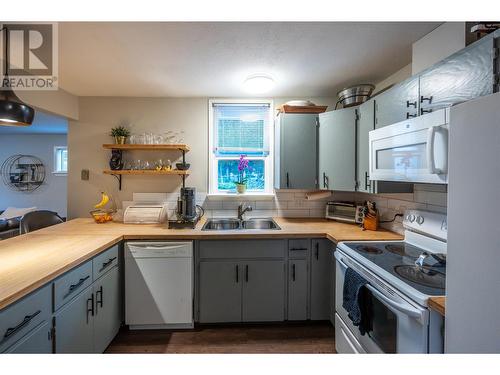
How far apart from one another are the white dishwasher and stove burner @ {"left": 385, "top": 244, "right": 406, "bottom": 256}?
1490mm

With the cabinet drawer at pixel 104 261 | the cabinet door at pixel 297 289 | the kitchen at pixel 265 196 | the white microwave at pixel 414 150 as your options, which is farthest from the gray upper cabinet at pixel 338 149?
the cabinet drawer at pixel 104 261

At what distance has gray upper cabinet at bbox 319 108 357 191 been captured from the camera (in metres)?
2.17

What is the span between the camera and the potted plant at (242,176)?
9.02 feet

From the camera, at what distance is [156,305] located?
2021mm

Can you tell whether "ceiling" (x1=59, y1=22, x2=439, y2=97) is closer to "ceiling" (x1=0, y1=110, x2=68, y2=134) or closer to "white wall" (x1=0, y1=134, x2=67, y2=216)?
"ceiling" (x1=0, y1=110, x2=68, y2=134)

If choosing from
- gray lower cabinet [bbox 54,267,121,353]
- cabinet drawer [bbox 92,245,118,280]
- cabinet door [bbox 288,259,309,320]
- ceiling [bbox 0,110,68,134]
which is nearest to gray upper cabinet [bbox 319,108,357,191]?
cabinet door [bbox 288,259,309,320]

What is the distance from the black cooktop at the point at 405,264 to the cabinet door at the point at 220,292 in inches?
38.6

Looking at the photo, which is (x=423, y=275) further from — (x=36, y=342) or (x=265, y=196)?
(x=36, y=342)

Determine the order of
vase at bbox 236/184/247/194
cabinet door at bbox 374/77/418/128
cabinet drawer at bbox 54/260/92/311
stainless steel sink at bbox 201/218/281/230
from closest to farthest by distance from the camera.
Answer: cabinet drawer at bbox 54/260/92/311 → cabinet door at bbox 374/77/418/128 → stainless steel sink at bbox 201/218/281/230 → vase at bbox 236/184/247/194

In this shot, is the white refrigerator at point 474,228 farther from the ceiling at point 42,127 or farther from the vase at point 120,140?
the ceiling at point 42,127

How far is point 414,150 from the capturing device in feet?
4.25

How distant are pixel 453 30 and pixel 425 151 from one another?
0.83 meters
